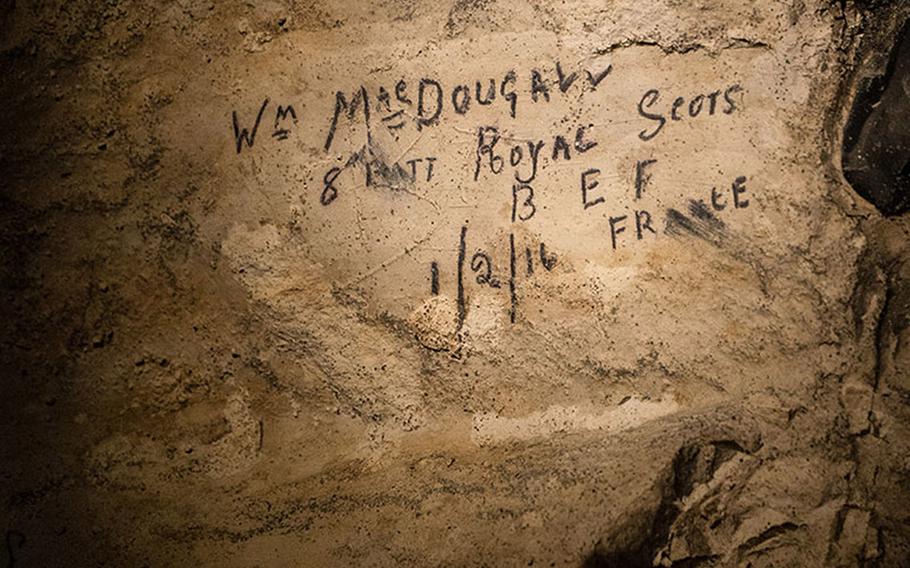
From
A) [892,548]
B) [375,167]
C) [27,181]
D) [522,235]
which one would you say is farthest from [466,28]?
[892,548]

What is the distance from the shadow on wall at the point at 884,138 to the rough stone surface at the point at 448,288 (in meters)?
0.02

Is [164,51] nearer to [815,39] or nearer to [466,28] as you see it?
[466,28]

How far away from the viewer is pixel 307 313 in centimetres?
128

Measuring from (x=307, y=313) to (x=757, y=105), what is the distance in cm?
112

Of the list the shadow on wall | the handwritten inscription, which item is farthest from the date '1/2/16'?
the shadow on wall

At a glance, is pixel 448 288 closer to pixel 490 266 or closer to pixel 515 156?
pixel 490 266

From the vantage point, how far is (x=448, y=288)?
1.28 metres

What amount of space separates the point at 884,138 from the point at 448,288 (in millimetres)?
1034

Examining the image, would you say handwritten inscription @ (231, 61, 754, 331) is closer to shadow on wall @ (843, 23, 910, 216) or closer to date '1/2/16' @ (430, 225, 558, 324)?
date '1/2/16' @ (430, 225, 558, 324)

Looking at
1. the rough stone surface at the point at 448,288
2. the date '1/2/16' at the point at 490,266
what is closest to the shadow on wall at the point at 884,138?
the rough stone surface at the point at 448,288

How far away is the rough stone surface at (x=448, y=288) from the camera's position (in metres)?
1.22

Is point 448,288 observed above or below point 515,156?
below

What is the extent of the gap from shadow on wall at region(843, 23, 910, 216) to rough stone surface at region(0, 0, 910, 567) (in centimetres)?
2

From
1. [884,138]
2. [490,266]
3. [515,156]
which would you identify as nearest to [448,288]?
[490,266]
